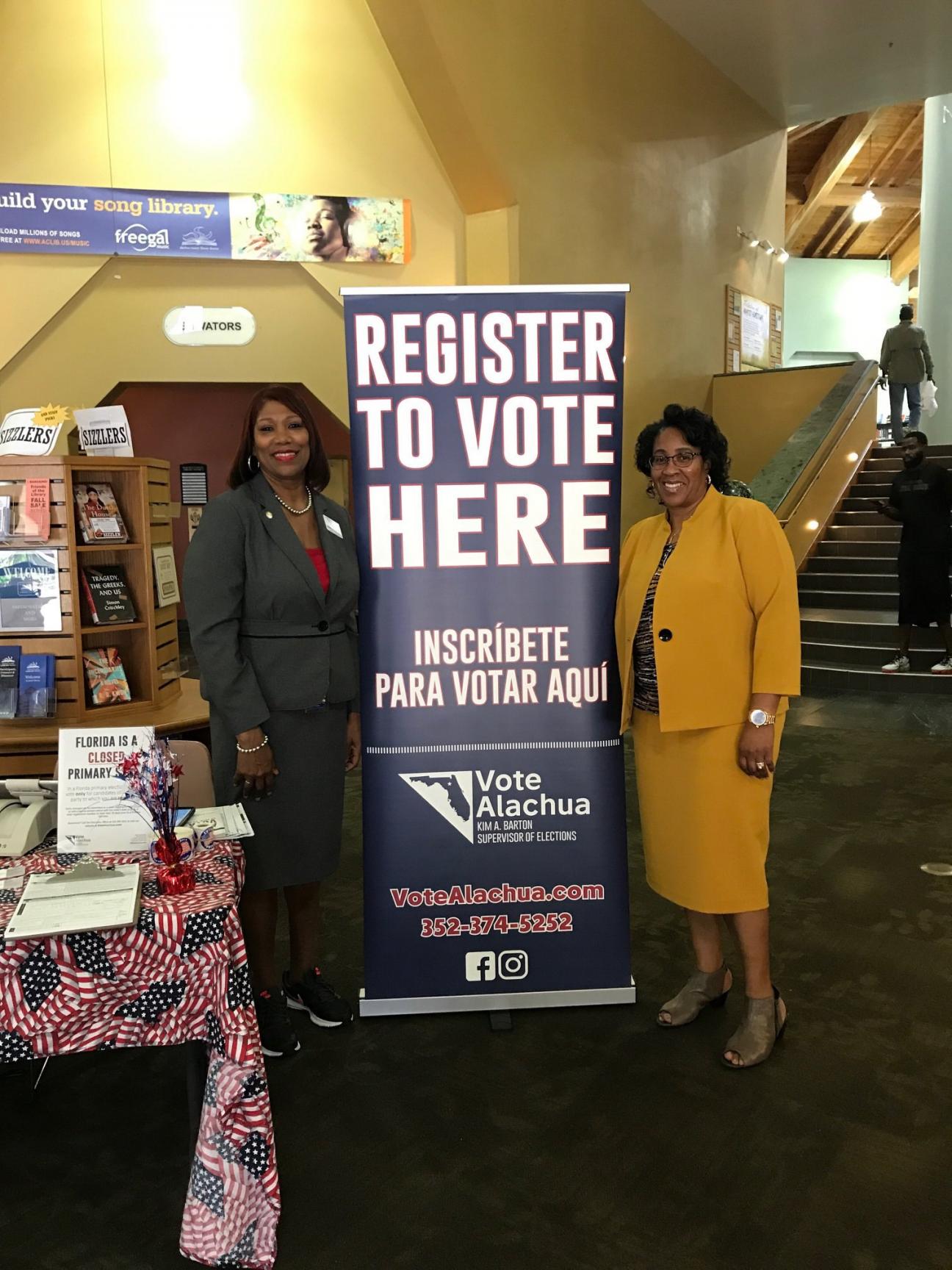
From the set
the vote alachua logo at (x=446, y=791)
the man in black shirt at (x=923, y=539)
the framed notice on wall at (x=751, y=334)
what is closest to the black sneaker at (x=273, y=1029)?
the vote alachua logo at (x=446, y=791)

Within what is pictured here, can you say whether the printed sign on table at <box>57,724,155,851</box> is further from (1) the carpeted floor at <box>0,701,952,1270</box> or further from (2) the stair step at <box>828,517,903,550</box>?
(2) the stair step at <box>828,517,903,550</box>

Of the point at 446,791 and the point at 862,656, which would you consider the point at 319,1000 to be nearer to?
the point at 446,791

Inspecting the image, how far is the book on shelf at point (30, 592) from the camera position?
3.03m

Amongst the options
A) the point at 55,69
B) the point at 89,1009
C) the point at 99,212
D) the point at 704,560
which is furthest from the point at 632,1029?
the point at 55,69

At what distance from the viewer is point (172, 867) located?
5.94 feet

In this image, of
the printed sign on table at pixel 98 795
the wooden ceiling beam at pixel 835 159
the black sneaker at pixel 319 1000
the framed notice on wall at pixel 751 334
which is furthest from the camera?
the wooden ceiling beam at pixel 835 159

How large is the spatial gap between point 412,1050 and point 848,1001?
1.24m

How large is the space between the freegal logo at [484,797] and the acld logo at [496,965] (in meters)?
0.34

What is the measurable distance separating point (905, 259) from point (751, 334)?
1053 cm

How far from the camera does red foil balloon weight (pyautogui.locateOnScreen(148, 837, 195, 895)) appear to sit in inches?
70.1

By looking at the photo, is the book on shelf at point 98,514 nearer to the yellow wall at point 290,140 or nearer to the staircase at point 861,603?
the yellow wall at point 290,140

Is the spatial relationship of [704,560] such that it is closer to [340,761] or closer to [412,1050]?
[340,761]

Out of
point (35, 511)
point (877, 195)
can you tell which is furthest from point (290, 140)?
point (877, 195)

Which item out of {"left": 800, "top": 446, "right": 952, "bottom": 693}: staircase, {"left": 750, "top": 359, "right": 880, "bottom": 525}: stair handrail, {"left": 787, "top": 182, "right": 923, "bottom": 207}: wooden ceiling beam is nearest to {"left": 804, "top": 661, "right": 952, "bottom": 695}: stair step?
{"left": 800, "top": 446, "right": 952, "bottom": 693}: staircase
